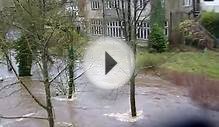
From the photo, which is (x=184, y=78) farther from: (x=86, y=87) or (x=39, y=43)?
(x=39, y=43)

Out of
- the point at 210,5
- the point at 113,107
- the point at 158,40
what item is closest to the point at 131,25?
the point at 113,107

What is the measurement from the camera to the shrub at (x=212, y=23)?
35.2 m

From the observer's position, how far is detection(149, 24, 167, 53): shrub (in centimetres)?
3378

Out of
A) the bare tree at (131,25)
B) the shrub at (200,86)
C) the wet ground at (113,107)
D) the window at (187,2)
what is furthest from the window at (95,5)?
the bare tree at (131,25)

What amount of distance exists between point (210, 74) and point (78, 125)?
1184cm

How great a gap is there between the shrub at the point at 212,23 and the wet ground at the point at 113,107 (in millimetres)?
11125

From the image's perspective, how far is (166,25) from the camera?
3678 centimetres

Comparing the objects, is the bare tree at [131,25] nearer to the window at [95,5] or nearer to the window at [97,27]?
the window at [97,27]

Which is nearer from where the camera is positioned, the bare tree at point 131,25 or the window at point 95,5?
the bare tree at point 131,25

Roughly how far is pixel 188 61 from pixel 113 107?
1159 centimetres

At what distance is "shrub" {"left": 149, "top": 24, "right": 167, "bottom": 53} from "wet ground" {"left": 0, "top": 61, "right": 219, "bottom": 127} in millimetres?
7457
